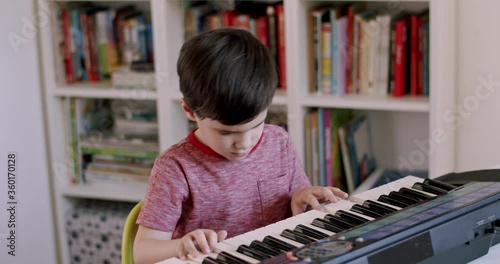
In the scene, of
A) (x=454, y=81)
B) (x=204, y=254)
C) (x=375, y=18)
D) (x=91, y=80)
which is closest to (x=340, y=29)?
(x=375, y=18)

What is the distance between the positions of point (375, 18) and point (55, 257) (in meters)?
1.52

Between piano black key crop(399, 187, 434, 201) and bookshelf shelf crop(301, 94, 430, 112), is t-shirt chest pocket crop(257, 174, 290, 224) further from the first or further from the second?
bookshelf shelf crop(301, 94, 430, 112)

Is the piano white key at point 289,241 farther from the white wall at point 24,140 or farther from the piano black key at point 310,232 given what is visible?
the white wall at point 24,140

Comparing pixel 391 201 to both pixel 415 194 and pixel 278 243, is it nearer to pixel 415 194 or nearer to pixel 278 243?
pixel 415 194

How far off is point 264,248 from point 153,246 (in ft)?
1.01

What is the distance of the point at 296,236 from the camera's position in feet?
4.07

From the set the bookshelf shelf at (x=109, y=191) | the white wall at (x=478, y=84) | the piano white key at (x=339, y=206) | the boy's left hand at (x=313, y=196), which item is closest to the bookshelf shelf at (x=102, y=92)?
the bookshelf shelf at (x=109, y=191)

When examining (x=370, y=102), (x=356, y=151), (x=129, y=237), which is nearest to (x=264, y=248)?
(x=129, y=237)

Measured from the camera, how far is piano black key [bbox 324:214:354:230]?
1.28 meters

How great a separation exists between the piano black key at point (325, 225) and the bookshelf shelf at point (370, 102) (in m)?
1.06

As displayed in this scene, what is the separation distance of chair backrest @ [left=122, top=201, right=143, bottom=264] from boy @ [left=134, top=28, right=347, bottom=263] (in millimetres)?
88

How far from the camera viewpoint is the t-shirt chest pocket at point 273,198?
5.25ft

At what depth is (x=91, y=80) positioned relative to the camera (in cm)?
288

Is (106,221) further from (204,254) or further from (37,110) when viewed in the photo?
(204,254)
